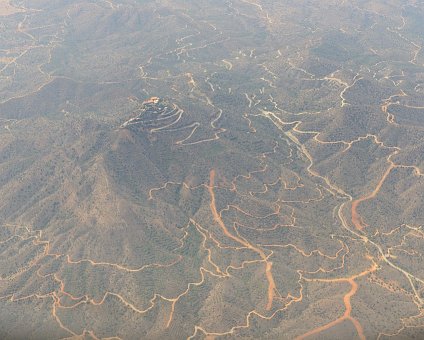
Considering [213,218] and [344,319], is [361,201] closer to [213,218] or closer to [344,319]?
[213,218]

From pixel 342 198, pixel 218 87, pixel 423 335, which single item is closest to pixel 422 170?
pixel 342 198

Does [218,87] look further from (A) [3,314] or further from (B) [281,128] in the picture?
(A) [3,314]

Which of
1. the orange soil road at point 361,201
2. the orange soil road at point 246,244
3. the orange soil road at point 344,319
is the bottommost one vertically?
the orange soil road at point 361,201

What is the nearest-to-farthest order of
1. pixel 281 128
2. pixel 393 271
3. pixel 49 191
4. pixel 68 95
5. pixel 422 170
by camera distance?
pixel 393 271
pixel 49 191
pixel 422 170
pixel 281 128
pixel 68 95

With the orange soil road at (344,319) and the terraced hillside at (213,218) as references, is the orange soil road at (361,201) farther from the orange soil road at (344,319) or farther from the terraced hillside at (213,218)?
the orange soil road at (344,319)

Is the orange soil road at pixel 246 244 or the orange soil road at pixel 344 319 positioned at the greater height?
the orange soil road at pixel 344 319

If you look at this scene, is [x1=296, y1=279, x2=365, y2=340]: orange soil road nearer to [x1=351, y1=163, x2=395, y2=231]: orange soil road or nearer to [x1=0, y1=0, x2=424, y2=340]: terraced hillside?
[x1=0, y1=0, x2=424, y2=340]: terraced hillside

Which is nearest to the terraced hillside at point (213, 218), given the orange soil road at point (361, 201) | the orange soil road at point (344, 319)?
the orange soil road at point (344, 319)

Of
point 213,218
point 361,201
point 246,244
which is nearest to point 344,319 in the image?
point 246,244
